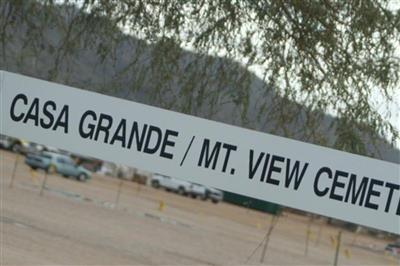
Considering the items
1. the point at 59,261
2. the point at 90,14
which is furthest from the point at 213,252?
the point at 90,14

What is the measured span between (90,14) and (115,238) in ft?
48.7

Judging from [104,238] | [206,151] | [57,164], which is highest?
[206,151]

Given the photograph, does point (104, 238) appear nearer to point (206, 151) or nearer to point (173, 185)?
point (206, 151)

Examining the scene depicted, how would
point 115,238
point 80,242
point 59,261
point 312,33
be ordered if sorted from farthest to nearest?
point 115,238
point 80,242
point 59,261
point 312,33

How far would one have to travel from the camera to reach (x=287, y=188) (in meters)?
7.19

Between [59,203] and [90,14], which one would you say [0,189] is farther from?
[90,14]

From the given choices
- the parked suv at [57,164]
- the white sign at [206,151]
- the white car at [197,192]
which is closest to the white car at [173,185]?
the white car at [197,192]

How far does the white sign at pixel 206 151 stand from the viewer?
7039 millimetres

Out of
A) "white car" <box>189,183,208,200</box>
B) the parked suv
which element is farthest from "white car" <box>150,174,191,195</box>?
the parked suv

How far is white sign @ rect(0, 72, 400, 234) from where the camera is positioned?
7.04m

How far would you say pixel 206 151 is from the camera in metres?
7.39

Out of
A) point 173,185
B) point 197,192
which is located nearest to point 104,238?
point 197,192

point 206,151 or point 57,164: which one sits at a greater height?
point 206,151

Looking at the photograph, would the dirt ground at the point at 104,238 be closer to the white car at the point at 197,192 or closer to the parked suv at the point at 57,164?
the parked suv at the point at 57,164
